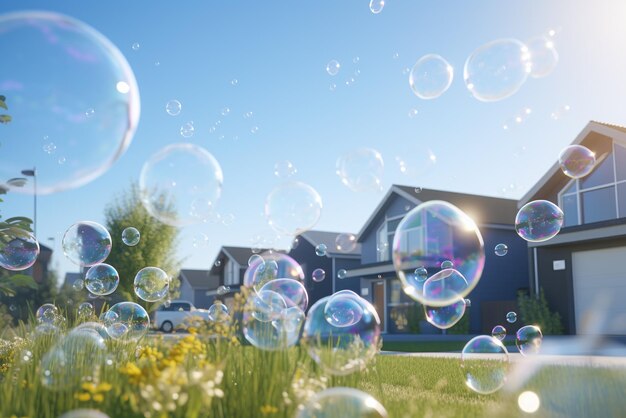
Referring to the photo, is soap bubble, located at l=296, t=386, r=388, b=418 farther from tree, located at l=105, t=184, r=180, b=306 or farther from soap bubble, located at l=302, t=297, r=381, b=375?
tree, located at l=105, t=184, r=180, b=306

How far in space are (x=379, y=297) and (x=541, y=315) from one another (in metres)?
10.7

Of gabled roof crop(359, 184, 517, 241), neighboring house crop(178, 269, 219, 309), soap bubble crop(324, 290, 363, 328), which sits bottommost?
neighboring house crop(178, 269, 219, 309)

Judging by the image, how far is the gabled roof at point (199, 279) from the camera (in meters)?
59.6

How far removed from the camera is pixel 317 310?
6.23 metres

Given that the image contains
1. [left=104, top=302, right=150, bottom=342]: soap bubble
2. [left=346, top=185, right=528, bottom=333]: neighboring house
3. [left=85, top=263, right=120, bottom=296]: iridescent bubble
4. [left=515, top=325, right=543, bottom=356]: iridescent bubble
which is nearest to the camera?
[left=104, top=302, right=150, bottom=342]: soap bubble

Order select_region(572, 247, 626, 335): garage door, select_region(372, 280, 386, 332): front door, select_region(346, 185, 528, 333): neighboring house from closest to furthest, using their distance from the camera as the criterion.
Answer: select_region(572, 247, 626, 335): garage door, select_region(346, 185, 528, 333): neighboring house, select_region(372, 280, 386, 332): front door

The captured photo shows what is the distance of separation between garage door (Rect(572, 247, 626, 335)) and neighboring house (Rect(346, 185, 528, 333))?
4209 mm

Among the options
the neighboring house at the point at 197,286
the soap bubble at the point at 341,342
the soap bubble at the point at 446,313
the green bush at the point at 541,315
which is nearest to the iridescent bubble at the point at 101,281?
the soap bubble at the point at 341,342

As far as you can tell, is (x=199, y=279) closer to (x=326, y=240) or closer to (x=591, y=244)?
(x=326, y=240)

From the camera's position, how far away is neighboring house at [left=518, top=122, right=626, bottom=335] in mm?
18000

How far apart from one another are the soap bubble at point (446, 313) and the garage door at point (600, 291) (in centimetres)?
1065

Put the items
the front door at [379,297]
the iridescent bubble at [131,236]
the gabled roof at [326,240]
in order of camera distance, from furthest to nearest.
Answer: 1. the gabled roof at [326,240]
2. the front door at [379,297]
3. the iridescent bubble at [131,236]

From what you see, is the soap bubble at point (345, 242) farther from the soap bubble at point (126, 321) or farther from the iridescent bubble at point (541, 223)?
the soap bubble at point (126, 321)

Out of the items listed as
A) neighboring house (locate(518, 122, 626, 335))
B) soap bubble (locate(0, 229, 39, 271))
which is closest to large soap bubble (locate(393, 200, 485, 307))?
soap bubble (locate(0, 229, 39, 271))
